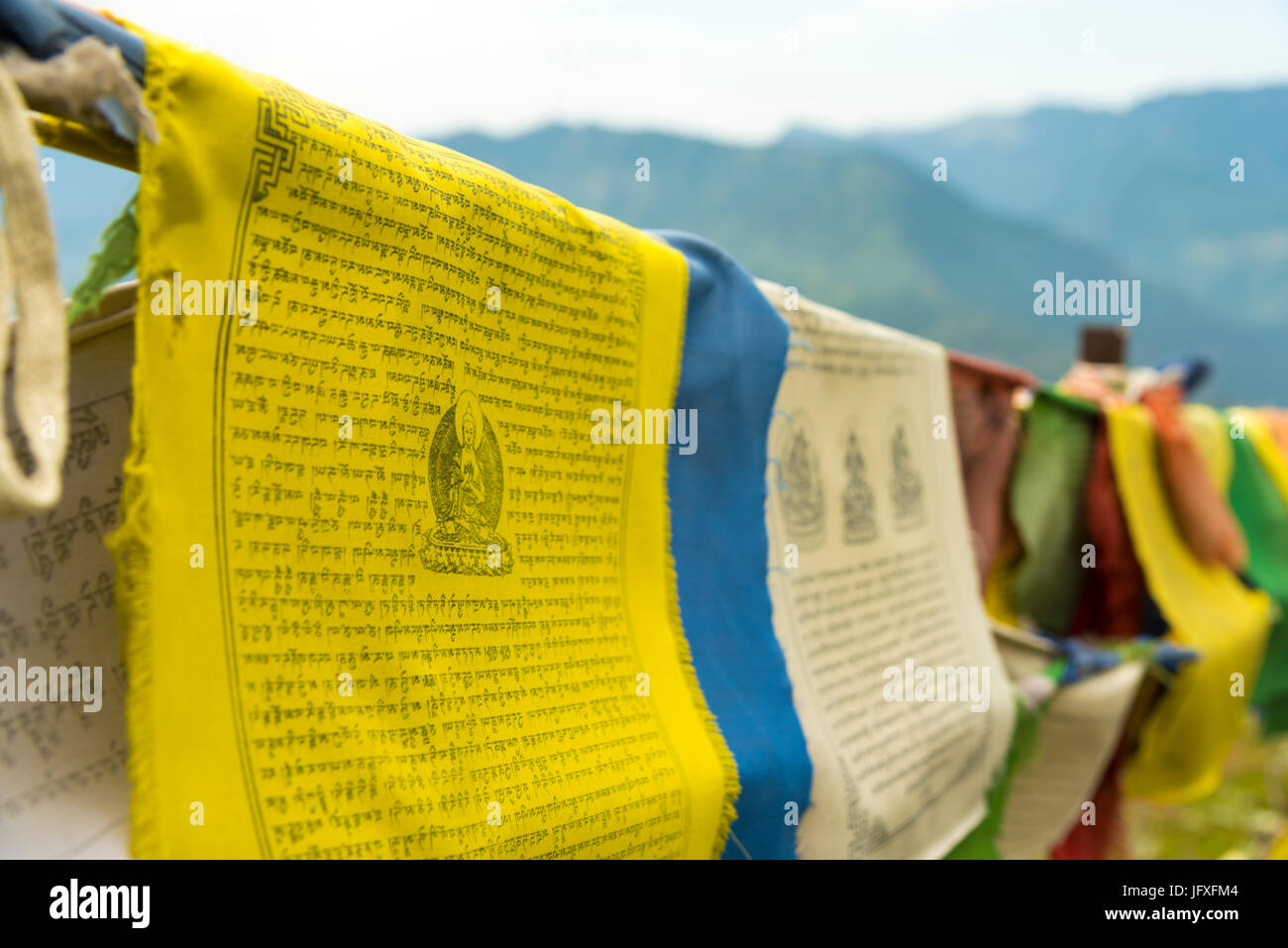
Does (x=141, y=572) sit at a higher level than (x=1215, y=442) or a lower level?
lower

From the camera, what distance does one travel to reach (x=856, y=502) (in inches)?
33.5

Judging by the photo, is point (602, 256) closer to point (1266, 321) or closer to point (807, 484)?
point (807, 484)

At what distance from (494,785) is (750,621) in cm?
25

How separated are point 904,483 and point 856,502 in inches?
4.5

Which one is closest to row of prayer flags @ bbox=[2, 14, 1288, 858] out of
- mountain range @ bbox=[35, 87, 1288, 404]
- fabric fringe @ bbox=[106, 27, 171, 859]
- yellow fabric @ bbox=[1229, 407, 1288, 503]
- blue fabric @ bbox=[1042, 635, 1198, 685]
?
fabric fringe @ bbox=[106, 27, 171, 859]

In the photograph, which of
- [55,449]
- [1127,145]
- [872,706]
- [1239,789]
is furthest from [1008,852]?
[1127,145]

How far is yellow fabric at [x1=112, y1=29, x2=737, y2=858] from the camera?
1.11 ft
